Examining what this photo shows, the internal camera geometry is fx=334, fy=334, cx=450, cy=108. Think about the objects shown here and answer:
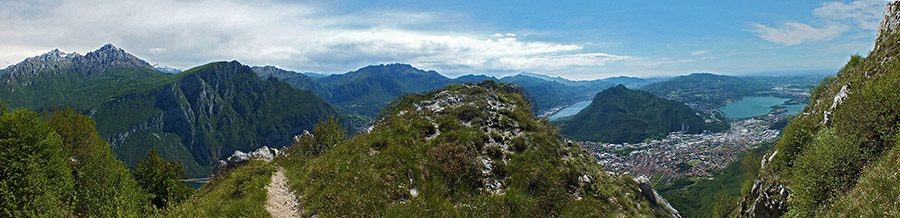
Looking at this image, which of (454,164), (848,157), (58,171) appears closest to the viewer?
(454,164)

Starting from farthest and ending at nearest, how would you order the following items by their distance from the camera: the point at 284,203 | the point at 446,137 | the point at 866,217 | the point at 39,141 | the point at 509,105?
the point at 509,105
the point at 39,141
the point at 446,137
the point at 284,203
the point at 866,217

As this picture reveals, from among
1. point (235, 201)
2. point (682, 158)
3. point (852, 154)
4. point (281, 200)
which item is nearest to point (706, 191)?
point (682, 158)

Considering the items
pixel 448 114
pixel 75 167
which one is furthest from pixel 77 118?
pixel 448 114

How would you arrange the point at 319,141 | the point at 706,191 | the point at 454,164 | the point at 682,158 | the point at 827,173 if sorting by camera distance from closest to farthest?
the point at 454,164
the point at 827,173
the point at 319,141
the point at 706,191
the point at 682,158

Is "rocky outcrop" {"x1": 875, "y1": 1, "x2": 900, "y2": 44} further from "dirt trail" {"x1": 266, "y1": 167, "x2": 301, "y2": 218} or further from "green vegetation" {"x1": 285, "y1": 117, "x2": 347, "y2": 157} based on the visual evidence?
"green vegetation" {"x1": 285, "y1": 117, "x2": 347, "y2": 157}

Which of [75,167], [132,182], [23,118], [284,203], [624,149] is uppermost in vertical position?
[23,118]

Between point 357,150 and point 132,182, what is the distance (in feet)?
103

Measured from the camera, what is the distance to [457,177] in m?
15.1

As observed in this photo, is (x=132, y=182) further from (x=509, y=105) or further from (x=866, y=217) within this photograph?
(x=866, y=217)

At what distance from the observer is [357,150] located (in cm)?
1866

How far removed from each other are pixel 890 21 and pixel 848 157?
74.2ft

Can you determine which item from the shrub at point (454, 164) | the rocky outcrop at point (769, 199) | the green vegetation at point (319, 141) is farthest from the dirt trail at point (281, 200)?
the rocky outcrop at point (769, 199)

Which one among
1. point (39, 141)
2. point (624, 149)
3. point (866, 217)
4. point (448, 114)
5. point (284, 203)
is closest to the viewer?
point (866, 217)

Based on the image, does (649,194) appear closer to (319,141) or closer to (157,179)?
(319,141)
